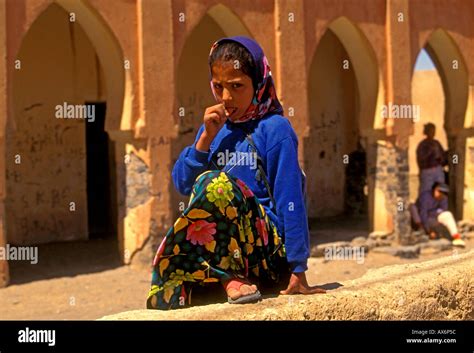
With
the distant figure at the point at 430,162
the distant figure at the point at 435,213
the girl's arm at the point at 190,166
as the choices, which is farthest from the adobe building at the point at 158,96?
the girl's arm at the point at 190,166

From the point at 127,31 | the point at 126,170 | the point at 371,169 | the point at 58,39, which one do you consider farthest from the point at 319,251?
the point at 58,39

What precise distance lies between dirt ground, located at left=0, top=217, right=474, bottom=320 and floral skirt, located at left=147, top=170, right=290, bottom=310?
478 centimetres

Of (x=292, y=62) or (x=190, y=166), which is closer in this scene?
(x=190, y=166)

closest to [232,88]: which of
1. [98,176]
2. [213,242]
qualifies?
[213,242]

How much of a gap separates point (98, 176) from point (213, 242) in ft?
33.3

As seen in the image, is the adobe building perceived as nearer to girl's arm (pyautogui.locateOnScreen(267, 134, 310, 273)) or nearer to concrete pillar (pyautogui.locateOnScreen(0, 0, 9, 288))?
concrete pillar (pyautogui.locateOnScreen(0, 0, 9, 288))

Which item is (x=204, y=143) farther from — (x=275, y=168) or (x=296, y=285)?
(x=296, y=285)

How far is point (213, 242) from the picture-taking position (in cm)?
309

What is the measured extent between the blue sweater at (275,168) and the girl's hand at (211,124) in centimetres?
5

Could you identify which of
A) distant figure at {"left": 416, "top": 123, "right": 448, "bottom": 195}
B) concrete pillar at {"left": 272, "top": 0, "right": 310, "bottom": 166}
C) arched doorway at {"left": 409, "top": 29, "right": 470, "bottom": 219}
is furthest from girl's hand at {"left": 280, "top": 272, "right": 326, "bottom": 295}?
arched doorway at {"left": 409, "top": 29, "right": 470, "bottom": 219}

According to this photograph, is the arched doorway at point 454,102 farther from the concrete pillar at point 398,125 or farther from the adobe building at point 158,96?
the concrete pillar at point 398,125

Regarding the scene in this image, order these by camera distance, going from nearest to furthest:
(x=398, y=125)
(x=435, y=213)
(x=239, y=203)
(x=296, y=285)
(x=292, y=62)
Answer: (x=239, y=203)
(x=296, y=285)
(x=292, y=62)
(x=398, y=125)
(x=435, y=213)
